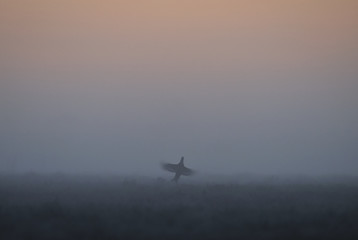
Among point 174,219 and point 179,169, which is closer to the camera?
point 174,219

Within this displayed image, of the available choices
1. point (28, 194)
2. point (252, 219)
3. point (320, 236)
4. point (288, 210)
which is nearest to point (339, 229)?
point (320, 236)

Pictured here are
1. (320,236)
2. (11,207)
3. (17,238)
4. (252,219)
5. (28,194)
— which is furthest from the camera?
(28,194)

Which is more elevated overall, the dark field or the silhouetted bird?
the silhouetted bird

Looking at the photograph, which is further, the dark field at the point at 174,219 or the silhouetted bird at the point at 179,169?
the silhouetted bird at the point at 179,169

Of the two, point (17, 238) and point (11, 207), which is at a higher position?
point (11, 207)

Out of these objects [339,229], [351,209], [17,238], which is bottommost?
[17,238]

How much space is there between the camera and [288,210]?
25.5m

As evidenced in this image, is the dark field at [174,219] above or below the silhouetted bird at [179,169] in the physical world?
below

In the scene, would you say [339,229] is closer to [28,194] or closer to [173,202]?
[173,202]

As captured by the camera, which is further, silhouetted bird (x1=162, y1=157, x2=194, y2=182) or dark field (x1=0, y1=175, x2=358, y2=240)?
silhouetted bird (x1=162, y1=157, x2=194, y2=182)

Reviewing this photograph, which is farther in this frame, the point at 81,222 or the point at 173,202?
the point at 173,202

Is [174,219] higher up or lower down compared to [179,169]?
lower down

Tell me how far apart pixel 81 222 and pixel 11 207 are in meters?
3.97

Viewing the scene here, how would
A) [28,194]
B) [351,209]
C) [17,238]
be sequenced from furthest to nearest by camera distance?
1. [28,194]
2. [351,209]
3. [17,238]
